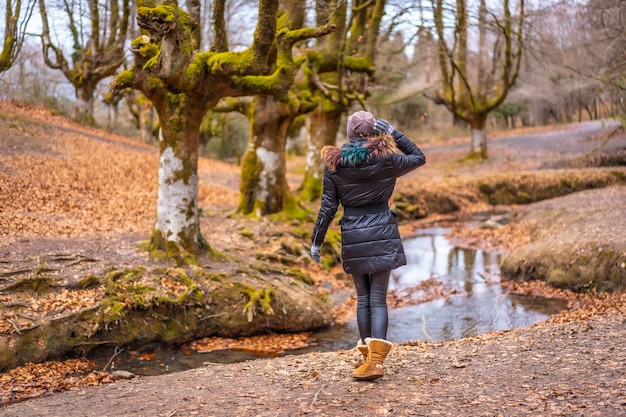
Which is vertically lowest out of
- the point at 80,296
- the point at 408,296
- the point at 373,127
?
the point at 408,296

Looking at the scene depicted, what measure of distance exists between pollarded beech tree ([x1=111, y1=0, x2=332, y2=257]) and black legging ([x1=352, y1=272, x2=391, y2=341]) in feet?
18.3

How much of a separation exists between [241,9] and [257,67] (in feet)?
40.2

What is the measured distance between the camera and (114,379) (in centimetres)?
754

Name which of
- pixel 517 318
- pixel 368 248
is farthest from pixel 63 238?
pixel 517 318

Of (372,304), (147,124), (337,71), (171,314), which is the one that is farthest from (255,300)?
(147,124)

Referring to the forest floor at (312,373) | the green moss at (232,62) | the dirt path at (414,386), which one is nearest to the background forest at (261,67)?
the green moss at (232,62)

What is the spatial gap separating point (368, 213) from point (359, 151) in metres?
0.61

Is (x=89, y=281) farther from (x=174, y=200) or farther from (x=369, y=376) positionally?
(x=369, y=376)

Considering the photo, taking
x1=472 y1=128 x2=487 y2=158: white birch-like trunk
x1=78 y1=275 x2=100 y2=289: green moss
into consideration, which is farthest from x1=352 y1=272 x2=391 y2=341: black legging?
x1=472 y1=128 x2=487 y2=158: white birch-like trunk

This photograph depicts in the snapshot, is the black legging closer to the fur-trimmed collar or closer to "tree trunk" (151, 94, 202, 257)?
the fur-trimmed collar

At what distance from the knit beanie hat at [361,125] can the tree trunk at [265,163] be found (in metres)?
10.7

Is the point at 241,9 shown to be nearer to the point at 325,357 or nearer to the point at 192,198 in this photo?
the point at 192,198

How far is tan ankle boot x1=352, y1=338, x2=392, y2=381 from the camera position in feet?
17.8

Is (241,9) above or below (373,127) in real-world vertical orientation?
above
